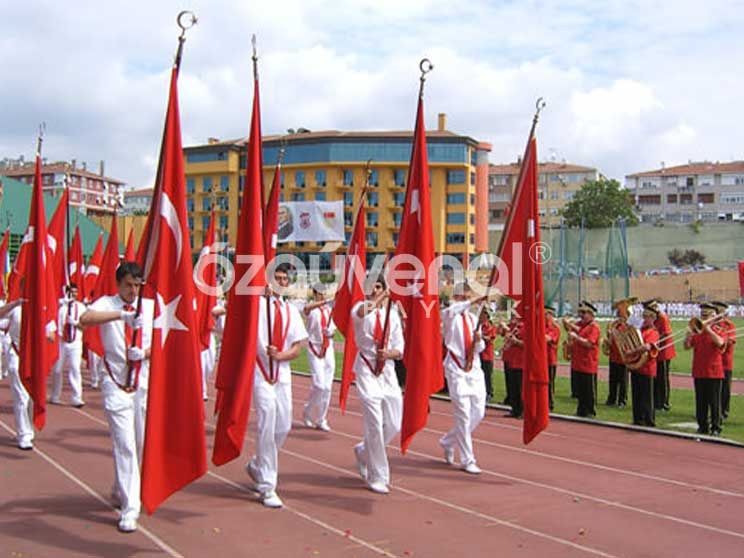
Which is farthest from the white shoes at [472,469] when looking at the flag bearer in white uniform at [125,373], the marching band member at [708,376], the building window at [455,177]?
the building window at [455,177]

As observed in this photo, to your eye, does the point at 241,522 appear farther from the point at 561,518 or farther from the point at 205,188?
the point at 205,188

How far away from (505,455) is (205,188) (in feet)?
265

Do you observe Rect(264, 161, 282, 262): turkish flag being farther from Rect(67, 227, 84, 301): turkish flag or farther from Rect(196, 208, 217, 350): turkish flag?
Rect(67, 227, 84, 301): turkish flag

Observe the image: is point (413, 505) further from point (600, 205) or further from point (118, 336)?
point (600, 205)

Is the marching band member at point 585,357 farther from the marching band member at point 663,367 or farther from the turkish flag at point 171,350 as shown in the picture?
the turkish flag at point 171,350

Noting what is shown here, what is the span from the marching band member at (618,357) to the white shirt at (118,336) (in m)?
9.28

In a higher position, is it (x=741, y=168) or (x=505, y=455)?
(x=741, y=168)

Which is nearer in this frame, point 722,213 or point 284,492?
point 284,492

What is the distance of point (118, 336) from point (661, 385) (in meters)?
11.0

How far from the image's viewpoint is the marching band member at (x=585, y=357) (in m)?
14.4

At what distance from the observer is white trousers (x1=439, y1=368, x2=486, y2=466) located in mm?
9836

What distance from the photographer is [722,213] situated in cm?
11156

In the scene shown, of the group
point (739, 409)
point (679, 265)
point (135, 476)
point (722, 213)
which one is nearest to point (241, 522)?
point (135, 476)

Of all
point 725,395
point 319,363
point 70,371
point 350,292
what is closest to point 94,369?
point 70,371
